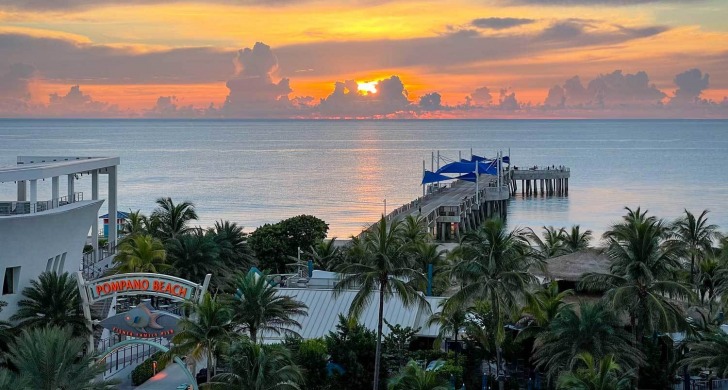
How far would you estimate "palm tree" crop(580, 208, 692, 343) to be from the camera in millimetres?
42031

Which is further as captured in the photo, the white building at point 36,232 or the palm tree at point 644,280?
the white building at point 36,232

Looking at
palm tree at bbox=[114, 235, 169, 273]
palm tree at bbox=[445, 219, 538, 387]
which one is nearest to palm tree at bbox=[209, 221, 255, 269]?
palm tree at bbox=[114, 235, 169, 273]

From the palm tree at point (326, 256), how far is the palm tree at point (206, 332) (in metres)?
23.4

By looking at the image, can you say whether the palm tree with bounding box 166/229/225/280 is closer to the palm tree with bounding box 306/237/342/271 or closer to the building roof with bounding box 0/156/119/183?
the building roof with bounding box 0/156/119/183

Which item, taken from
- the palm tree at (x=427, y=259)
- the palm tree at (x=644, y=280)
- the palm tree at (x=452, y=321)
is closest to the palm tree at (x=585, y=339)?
the palm tree at (x=644, y=280)

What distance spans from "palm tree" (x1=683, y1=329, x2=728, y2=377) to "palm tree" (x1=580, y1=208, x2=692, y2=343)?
1.41 metres

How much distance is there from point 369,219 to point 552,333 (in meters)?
97.3

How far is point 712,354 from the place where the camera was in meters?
40.8

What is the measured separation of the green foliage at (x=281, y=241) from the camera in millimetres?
72000

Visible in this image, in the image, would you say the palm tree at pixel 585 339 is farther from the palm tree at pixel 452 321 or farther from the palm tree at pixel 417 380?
the palm tree at pixel 417 380

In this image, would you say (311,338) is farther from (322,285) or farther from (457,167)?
(457,167)

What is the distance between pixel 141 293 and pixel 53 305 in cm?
425

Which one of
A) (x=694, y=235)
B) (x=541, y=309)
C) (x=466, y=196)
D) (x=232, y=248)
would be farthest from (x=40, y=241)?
(x=466, y=196)

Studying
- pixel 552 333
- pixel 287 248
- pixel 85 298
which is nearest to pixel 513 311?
pixel 552 333
